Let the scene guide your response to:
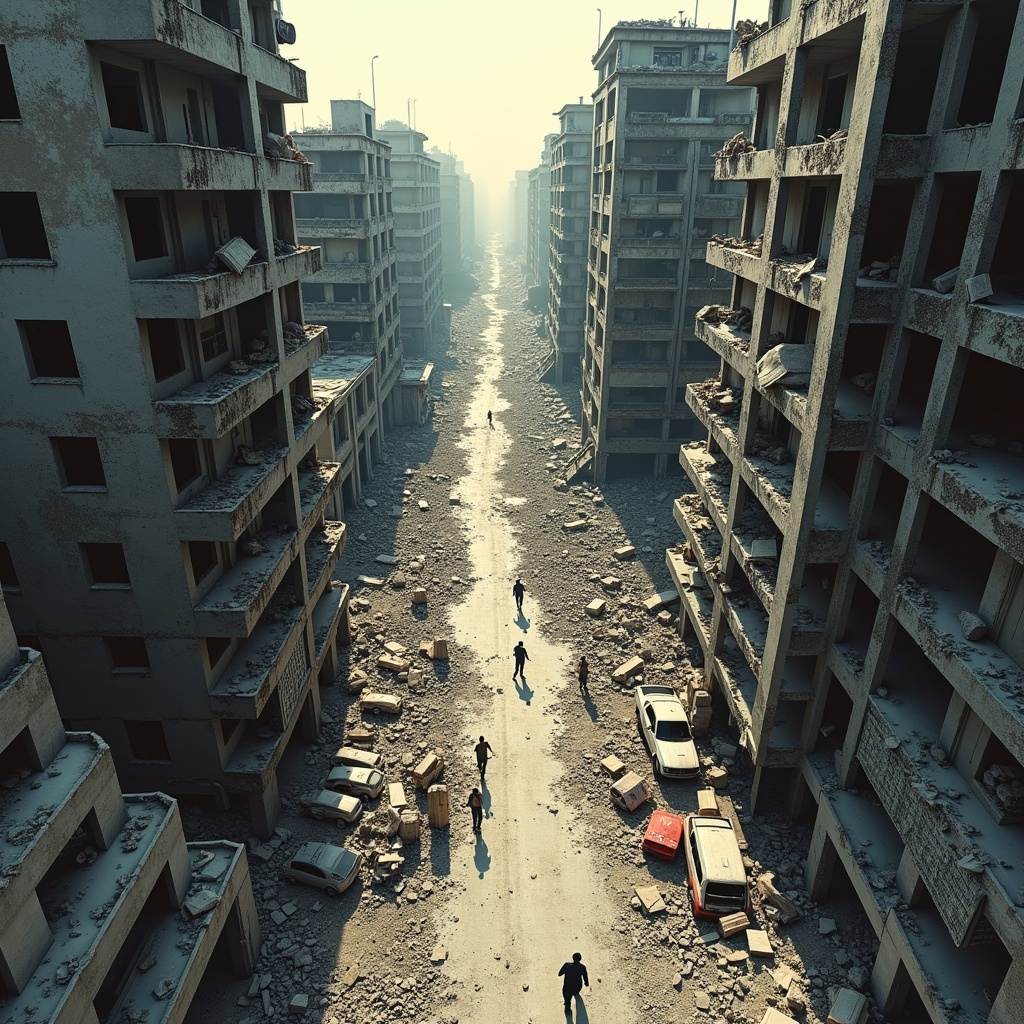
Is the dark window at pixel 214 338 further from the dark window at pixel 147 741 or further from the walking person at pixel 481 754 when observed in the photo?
the walking person at pixel 481 754

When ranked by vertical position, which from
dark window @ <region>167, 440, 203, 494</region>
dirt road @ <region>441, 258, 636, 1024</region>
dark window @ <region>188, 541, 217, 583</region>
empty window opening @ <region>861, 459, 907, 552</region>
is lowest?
dirt road @ <region>441, 258, 636, 1024</region>

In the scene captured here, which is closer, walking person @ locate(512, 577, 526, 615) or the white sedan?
the white sedan

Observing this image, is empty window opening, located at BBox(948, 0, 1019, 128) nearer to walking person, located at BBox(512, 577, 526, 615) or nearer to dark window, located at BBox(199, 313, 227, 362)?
dark window, located at BBox(199, 313, 227, 362)

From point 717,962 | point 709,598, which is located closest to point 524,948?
point 717,962

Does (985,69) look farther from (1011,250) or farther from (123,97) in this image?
(123,97)

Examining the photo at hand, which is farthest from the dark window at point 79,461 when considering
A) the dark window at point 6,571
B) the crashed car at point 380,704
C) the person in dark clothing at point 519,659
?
the person in dark clothing at point 519,659

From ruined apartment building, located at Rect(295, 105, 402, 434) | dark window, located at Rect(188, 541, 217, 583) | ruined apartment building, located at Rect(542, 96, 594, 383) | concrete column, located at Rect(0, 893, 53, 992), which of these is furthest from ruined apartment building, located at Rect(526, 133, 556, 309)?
concrete column, located at Rect(0, 893, 53, 992)
